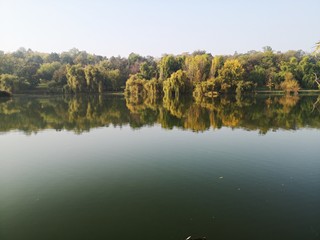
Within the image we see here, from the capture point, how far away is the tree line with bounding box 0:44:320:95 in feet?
226

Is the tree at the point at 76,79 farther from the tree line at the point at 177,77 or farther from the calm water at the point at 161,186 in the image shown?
the calm water at the point at 161,186

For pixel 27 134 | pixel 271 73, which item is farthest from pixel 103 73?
pixel 27 134

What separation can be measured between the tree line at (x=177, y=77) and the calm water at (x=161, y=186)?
4820 cm

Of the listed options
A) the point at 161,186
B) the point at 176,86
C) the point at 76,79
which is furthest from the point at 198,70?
the point at 161,186

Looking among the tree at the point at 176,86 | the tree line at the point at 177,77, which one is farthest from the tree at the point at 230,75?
the tree at the point at 176,86

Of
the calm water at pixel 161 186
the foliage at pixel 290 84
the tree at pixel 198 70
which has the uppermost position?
the tree at pixel 198 70

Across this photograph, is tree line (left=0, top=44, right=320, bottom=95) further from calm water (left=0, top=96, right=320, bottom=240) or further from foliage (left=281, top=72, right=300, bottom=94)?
calm water (left=0, top=96, right=320, bottom=240)

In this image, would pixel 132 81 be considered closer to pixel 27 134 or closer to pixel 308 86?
pixel 308 86

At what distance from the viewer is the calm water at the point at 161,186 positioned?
766cm

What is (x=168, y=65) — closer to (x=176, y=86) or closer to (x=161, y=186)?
(x=176, y=86)

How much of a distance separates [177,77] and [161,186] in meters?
57.2

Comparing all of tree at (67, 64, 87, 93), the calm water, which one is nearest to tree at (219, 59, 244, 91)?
tree at (67, 64, 87, 93)

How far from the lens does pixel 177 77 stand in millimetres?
66250

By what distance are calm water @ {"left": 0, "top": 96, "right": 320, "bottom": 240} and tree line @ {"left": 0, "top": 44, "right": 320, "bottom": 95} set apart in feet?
158
